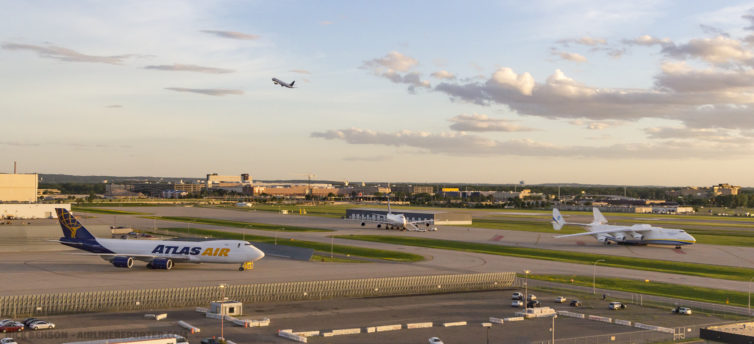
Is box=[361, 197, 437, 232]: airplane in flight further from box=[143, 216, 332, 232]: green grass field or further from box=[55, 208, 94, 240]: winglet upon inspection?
box=[55, 208, 94, 240]: winglet

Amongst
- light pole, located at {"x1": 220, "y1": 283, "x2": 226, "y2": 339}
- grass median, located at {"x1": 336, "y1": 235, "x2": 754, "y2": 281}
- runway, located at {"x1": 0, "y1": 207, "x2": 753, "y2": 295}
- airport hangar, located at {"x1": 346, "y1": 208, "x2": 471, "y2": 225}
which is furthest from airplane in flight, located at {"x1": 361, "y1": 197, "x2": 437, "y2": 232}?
light pole, located at {"x1": 220, "y1": 283, "x2": 226, "y2": 339}

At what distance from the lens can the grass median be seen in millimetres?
83750

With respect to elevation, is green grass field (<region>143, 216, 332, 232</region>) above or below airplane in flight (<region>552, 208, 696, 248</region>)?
below

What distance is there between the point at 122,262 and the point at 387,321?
38.1 m

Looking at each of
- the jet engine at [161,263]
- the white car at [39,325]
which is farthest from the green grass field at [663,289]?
the white car at [39,325]

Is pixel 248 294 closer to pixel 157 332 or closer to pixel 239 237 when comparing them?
pixel 157 332

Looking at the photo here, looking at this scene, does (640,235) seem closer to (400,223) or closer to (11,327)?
(400,223)

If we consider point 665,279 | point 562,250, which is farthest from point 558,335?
point 562,250

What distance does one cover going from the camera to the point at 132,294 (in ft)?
184

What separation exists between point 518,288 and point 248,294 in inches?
1106

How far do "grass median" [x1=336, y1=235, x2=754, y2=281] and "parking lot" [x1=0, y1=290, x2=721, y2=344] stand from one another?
86.4ft

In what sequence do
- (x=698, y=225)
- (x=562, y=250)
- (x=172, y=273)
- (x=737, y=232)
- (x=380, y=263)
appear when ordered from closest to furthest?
(x=172, y=273), (x=380, y=263), (x=562, y=250), (x=737, y=232), (x=698, y=225)

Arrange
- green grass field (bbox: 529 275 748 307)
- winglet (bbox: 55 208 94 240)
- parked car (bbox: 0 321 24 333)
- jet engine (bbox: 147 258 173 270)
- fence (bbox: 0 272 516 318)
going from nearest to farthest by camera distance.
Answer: parked car (bbox: 0 321 24 333)
fence (bbox: 0 272 516 318)
green grass field (bbox: 529 275 748 307)
jet engine (bbox: 147 258 173 270)
winglet (bbox: 55 208 94 240)

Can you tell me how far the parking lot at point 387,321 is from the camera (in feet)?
155
